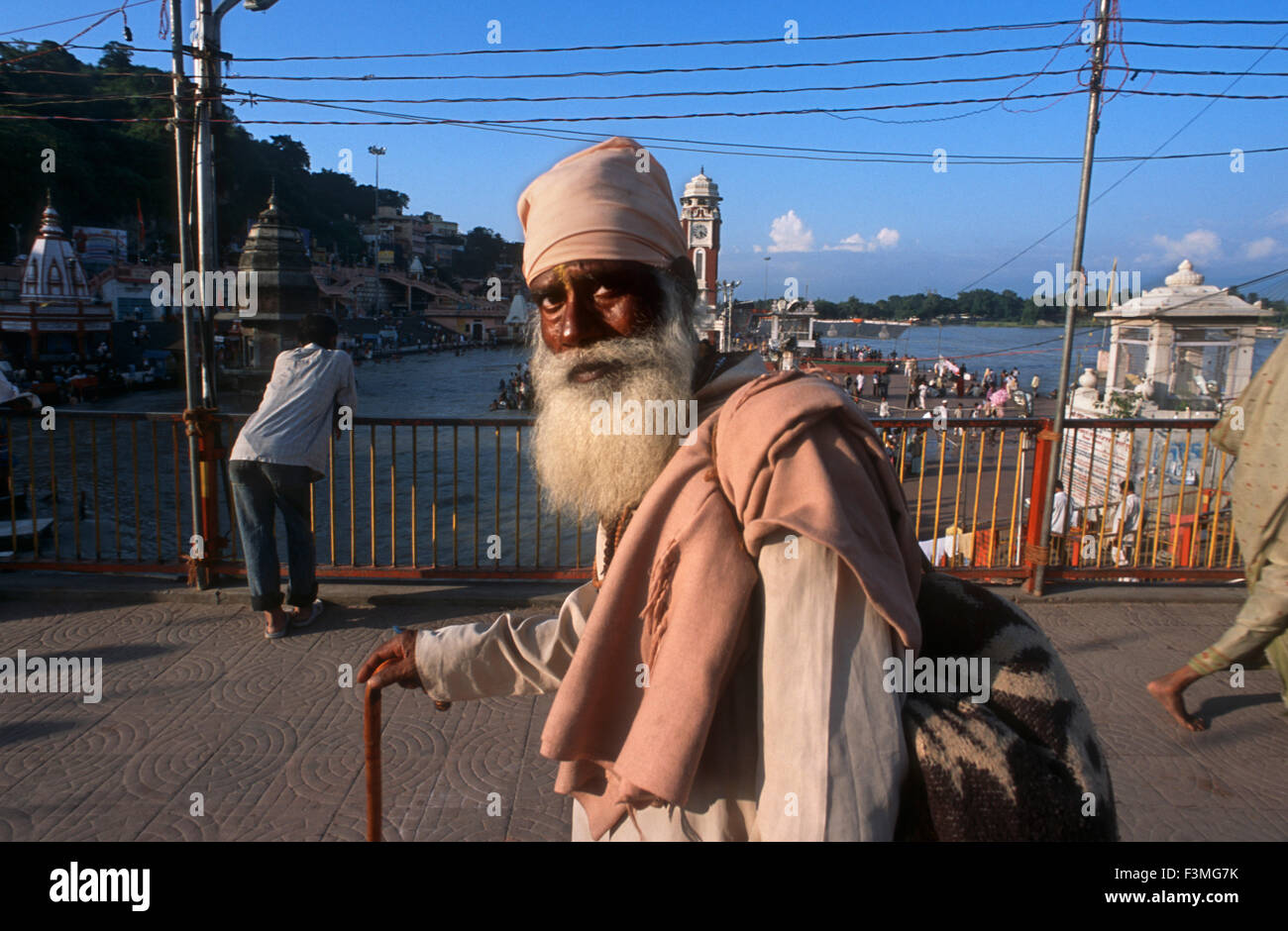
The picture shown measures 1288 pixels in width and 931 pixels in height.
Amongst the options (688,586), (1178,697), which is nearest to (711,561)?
(688,586)

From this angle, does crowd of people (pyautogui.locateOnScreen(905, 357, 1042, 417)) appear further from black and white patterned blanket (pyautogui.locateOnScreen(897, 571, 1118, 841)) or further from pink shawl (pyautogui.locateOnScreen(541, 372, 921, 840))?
pink shawl (pyautogui.locateOnScreen(541, 372, 921, 840))

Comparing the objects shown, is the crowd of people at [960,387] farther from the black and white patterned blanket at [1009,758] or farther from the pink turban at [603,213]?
the black and white patterned blanket at [1009,758]

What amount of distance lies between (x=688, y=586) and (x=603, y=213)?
2.57ft

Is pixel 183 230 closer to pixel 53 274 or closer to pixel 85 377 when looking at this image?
pixel 85 377

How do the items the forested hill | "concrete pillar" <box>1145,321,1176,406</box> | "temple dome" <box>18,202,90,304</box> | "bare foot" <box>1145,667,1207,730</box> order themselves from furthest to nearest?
the forested hill → "temple dome" <box>18,202,90,304</box> → "concrete pillar" <box>1145,321,1176,406</box> → "bare foot" <box>1145,667,1207,730</box>

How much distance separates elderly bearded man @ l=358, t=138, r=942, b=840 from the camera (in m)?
1.02

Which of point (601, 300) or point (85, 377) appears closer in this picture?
point (601, 300)

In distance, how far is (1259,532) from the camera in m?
3.74

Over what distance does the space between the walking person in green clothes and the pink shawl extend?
332 centimetres

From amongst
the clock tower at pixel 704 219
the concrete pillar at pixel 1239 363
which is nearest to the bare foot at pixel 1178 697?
the concrete pillar at pixel 1239 363

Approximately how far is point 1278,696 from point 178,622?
238 inches

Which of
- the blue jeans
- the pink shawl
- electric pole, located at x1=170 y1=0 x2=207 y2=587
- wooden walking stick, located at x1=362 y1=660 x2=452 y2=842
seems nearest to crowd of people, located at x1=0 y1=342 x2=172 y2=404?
electric pole, located at x1=170 y1=0 x2=207 y2=587

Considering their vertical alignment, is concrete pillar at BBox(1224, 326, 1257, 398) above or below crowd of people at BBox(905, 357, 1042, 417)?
above

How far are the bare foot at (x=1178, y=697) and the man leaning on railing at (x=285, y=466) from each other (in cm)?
450
